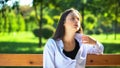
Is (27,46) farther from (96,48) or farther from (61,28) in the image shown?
(61,28)

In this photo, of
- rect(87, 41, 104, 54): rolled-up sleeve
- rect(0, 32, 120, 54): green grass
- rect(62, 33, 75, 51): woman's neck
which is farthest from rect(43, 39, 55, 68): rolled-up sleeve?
rect(0, 32, 120, 54): green grass

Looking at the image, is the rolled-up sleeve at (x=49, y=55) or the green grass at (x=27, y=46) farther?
the green grass at (x=27, y=46)

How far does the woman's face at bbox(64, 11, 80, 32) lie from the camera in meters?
4.25

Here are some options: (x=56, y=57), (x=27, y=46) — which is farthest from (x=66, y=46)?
(x=27, y=46)

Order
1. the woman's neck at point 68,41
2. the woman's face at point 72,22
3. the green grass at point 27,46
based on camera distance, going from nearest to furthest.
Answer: the woman's face at point 72,22
the woman's neck at point 68,41
the green grass at point 27,46

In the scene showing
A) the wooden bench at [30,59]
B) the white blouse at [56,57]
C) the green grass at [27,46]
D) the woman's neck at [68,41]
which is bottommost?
the green grass at [27,46]

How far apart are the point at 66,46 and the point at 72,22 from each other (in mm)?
299

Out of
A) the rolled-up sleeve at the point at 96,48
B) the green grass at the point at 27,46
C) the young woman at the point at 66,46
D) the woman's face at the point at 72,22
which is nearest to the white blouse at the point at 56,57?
the young woman at the point at 66,46

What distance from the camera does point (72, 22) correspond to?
Result: 4.27m

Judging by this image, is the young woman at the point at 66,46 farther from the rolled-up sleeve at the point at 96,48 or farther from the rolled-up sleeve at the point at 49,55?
the rolled-up sleeve at the point at 96,48

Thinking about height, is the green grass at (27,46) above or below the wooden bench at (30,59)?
below

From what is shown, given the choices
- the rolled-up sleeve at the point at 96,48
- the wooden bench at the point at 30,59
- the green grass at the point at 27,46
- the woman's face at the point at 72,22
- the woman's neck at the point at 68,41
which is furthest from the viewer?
the green grass at the point at 27,46

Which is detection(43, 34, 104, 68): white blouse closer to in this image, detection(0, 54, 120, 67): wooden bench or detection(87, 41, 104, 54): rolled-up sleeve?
detection(87, 41, 104, 54): rolled-up sleeve

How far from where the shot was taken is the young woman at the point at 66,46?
169 inches
